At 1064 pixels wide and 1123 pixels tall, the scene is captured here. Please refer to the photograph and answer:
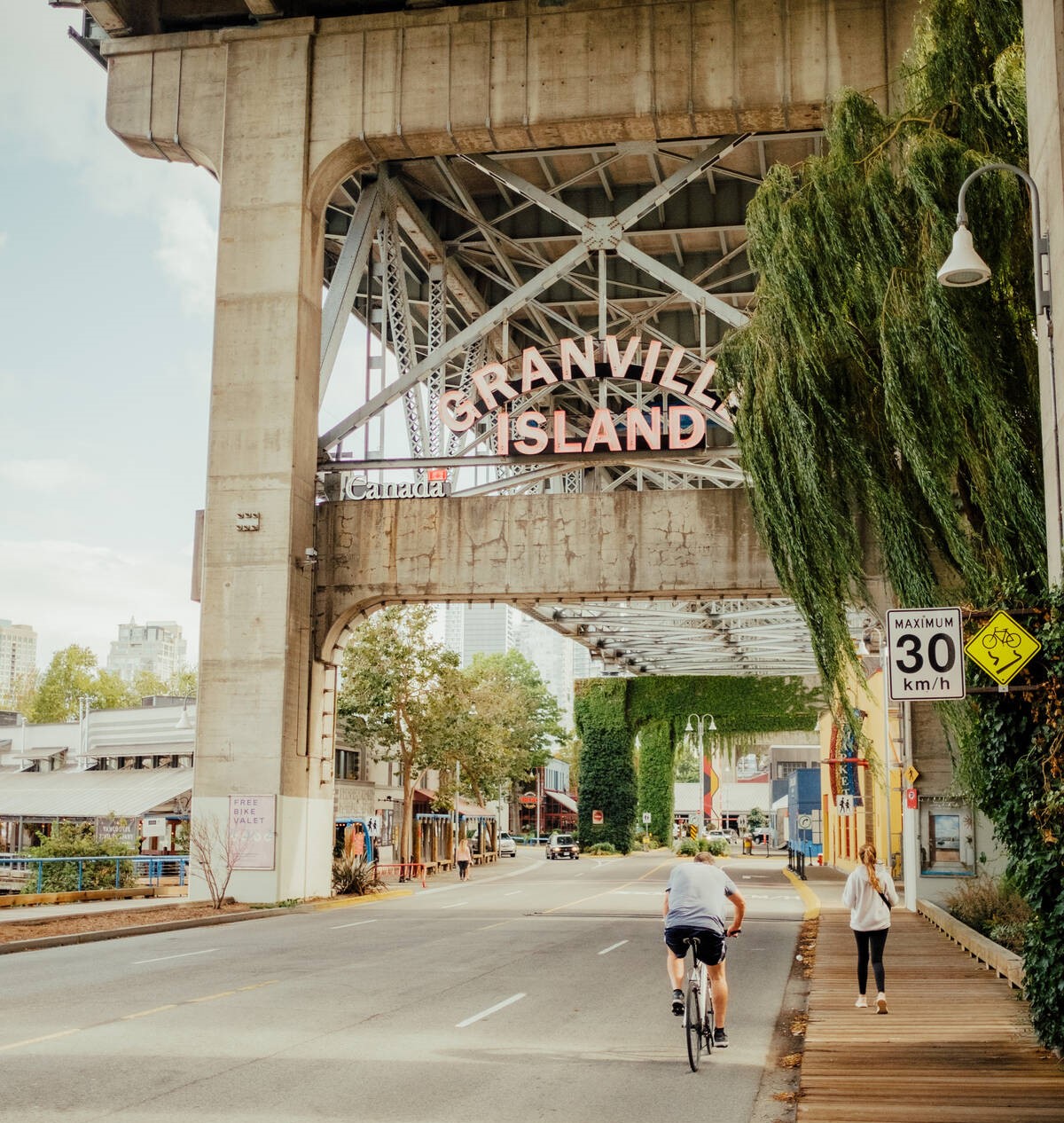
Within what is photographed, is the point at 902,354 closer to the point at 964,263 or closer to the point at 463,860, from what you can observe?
the point at 964,263

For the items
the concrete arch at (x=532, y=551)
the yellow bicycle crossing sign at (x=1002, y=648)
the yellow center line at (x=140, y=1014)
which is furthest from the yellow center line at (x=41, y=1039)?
the concrete arch at (x=532, y=551)

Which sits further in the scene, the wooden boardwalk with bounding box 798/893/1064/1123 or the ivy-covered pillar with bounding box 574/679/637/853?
the ivy-covered pillar with bounding box 574/679/637/853

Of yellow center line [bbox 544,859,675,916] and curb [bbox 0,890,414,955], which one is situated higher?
curb [bbox 0,890,414,955]

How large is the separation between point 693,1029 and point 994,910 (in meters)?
11.4

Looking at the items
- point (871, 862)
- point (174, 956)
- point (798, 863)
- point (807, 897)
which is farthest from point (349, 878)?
point (798, 863)

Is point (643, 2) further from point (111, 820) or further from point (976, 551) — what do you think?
point (111, 820)

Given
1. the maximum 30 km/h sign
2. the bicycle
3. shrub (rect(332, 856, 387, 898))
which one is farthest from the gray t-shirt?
shrub (rect(332, 856, 387, 898))

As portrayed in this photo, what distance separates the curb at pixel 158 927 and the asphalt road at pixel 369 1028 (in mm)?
425

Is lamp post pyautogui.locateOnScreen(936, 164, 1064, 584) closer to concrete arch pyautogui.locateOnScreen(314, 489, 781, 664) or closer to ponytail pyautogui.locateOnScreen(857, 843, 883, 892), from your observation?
ponytail pyautogui.locateOnScreen(857, 843, 883, 892)

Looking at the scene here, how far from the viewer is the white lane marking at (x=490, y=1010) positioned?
12.5 metres

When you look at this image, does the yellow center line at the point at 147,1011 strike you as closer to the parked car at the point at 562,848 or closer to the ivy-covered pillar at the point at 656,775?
the ivy-covered pillar at the point at 656,775

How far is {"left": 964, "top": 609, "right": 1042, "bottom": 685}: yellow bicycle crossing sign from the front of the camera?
33.1ft

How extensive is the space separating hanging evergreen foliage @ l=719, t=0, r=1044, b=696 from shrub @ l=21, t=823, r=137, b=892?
66.6ft

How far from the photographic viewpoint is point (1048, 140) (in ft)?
41.0
